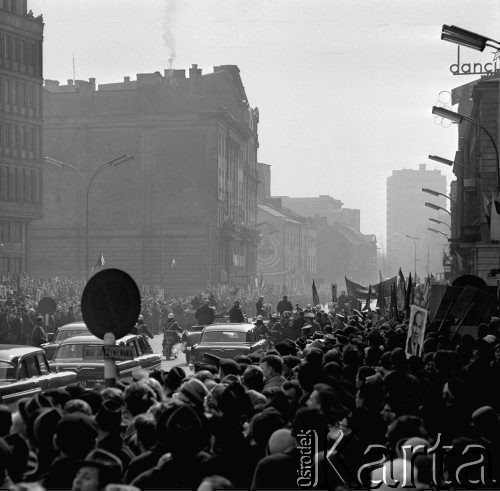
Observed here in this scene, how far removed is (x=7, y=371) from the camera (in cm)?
1577

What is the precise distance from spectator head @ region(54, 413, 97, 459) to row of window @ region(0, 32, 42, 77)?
79.3m

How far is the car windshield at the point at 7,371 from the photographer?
15.7m

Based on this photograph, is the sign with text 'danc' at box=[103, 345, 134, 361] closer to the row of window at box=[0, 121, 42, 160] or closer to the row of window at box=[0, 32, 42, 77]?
the row of window at box=[0, 32, 42, 77]

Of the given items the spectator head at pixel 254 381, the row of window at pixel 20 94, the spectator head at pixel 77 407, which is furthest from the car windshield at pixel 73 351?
the row of window at pixel 20 94

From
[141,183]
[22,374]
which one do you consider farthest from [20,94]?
[22,374]

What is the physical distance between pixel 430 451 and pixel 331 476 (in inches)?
28.2

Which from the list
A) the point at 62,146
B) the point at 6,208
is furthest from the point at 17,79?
the point at 62,146

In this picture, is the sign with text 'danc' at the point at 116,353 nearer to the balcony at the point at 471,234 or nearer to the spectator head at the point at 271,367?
the spectator head at the point at 271,367

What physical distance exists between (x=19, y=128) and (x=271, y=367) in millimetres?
76888

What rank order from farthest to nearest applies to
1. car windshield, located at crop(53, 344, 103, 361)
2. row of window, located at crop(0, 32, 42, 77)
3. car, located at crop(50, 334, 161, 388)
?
row of window, located at crop(0, 32, 42, 77) < car windshield, located at crop(53, 344, 103, 361) < car, located at crop(50, 334, 161, 388)

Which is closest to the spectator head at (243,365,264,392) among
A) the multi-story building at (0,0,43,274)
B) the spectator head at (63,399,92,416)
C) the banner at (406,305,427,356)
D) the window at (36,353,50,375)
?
the spectator head at (63,399,92,416)

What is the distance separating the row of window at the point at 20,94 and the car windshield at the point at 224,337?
60.6m

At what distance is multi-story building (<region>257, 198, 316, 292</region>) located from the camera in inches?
6068

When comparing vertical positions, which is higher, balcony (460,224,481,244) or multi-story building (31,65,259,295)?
multi-story building (31,65,259,295)
